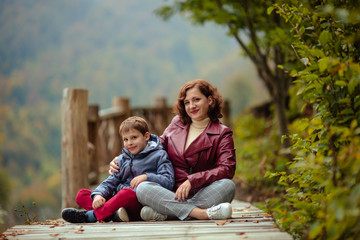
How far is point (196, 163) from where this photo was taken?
348cm

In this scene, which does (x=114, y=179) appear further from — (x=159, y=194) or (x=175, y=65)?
(x=175, y=65)

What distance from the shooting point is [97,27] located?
123 feet

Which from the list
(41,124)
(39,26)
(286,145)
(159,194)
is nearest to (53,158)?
(41,124)

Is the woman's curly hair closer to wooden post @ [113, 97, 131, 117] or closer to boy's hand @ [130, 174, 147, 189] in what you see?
boy's hand @ [130, 174, 147, 189]

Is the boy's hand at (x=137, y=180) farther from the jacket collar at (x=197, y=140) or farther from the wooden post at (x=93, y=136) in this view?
the wooden post at (x=93, y=136)

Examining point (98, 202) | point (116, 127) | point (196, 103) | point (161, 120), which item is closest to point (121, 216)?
point (98, 202)

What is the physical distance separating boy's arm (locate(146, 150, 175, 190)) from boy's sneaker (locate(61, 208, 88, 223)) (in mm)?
619

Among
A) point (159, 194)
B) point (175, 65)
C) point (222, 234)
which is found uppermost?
point (175, 65)

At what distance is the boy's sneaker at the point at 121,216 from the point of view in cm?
319

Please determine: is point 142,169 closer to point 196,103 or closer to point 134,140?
point 134,140

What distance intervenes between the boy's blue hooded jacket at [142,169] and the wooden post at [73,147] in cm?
130

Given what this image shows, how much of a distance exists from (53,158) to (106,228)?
29.5m

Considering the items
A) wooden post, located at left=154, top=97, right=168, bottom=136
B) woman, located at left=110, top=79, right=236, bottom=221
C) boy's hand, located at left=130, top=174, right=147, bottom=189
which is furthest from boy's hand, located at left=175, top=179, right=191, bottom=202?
wooden post, located at left=154, top=97, right=168, bottom=136

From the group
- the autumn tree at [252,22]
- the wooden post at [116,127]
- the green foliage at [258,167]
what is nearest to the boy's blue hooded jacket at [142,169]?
the green foliage at [258,167]
